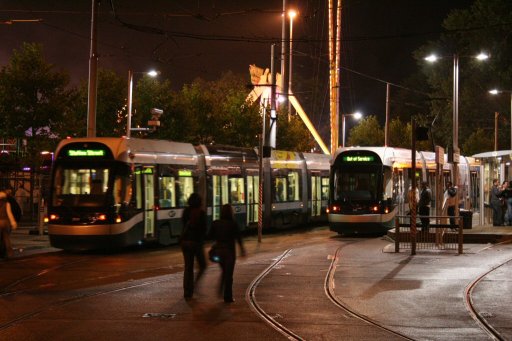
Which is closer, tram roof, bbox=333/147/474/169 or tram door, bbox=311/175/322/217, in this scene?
tram roof, bbox=333/147/474/169

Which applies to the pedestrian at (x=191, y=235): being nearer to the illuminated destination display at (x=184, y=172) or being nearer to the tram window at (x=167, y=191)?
the tram window at (x=167, y=191)

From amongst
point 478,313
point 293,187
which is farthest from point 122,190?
point 293,187

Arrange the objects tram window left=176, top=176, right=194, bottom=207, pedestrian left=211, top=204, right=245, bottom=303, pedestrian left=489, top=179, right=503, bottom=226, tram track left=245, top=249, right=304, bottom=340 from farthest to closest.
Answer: pedestrian left=489, top=179, right=503, bottom=226, tram window left=176, top=176, right=194, bottom=207, pedestrian left=211, top=204, right=245, bottom=303, tram track left=245, top=249, right=304, bottom=340

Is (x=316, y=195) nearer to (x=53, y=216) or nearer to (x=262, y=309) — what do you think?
(x=53, y=216)

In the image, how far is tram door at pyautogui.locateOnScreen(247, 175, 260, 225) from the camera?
31.3 m

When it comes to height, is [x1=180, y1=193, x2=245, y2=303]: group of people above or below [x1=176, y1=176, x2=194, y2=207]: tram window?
below

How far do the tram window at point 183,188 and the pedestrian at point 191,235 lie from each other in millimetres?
12095

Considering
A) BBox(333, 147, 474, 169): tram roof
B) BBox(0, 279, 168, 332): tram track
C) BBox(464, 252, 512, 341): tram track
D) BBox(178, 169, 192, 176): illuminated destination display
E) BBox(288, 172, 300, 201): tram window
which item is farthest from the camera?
BBox(288, 172, 300, 201): tram window

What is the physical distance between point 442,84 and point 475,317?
2427 inches

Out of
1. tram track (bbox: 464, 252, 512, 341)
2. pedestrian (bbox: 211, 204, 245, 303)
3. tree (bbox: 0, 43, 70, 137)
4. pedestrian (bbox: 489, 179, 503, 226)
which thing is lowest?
tram track (bbox: 464, 252, 512, 341)

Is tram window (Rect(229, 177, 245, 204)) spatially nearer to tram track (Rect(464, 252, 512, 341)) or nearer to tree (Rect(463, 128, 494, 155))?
tram track (Rect(464, 252, 512, 341))

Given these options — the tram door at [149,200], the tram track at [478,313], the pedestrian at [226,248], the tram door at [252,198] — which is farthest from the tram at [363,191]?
the pedestrian at [226,248]

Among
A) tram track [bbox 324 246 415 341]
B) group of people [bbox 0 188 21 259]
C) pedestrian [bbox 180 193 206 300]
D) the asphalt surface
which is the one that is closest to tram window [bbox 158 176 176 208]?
the asphalt surface

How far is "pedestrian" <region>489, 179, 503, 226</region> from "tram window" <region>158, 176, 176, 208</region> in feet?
38.0
